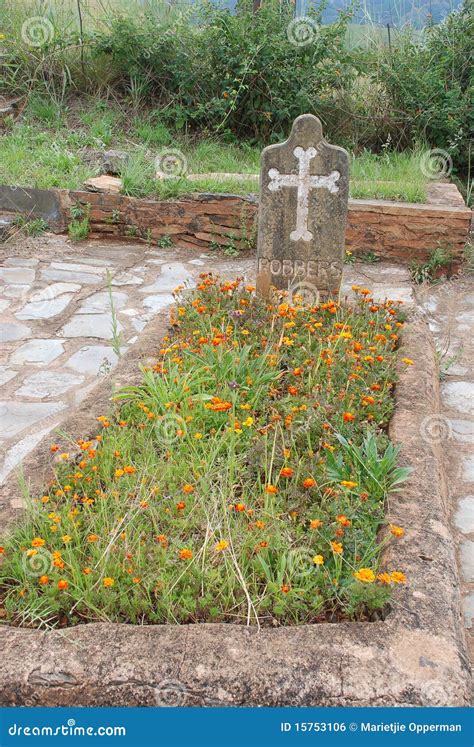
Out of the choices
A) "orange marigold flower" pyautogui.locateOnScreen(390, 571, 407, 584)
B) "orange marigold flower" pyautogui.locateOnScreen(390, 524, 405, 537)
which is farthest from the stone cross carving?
"orange marigold flower" pyautogui.locateOnScreen(390, 571, 407, 584)

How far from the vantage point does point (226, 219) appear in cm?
658

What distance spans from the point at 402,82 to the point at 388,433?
5682mm

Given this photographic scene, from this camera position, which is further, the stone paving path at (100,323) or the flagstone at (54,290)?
the flagstone at (54,290)

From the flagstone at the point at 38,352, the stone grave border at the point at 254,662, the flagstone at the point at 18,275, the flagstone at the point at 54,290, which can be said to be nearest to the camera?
the stone grave border at the point at 254,662

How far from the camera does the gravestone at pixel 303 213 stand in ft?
14.0

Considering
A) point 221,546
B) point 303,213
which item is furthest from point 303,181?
point 221,546

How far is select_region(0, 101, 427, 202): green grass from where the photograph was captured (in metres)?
6.69

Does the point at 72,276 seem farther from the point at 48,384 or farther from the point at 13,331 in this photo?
the point at 48,384

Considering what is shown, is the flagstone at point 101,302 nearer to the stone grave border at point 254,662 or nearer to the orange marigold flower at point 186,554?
the orange marigold flower at point 186,554

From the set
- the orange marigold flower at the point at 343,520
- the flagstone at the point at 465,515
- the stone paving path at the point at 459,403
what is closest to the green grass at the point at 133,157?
the stone paving path at the point at 459,403

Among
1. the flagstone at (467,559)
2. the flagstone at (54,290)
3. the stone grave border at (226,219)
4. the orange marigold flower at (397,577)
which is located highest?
the stone grave border at (226,219)

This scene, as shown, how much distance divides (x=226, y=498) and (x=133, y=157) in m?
5.35

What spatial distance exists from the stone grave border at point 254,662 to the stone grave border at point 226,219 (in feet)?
14.3

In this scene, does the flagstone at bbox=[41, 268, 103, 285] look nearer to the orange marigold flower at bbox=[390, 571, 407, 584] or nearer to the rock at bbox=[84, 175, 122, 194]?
the rock at bbox=[84, 175, 122, 194]
